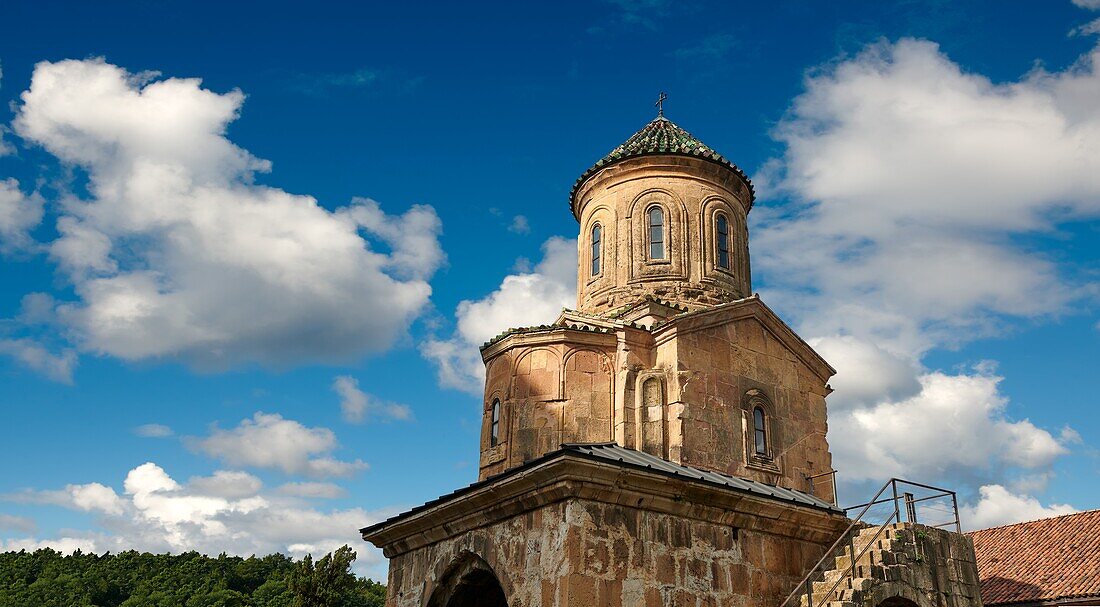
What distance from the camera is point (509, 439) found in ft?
50.0

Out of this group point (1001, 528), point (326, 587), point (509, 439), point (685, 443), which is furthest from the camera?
point (326, 587)

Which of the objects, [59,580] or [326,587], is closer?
[326,587]

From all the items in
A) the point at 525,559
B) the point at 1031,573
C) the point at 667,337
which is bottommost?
the point at 525,559

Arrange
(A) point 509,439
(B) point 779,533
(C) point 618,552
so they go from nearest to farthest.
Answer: (C) point 618,552, (B) point 779,533, (A) point 509,439

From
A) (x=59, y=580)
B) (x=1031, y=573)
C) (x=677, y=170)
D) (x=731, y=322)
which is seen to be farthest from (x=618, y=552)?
(x=59, y=580)

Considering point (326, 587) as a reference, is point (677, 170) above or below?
above

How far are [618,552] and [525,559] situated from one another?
1.12 m

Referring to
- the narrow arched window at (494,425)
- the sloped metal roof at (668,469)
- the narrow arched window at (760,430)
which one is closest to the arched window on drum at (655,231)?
the narrow arched window at (760,430)

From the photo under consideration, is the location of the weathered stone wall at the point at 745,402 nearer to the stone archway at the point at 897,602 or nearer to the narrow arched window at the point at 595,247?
the stone archway at the point at 897,602

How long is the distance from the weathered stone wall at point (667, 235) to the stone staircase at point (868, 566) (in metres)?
6.10

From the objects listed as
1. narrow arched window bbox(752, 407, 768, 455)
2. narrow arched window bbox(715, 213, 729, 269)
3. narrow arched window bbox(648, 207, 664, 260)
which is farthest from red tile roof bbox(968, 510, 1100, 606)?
narrow arched window bbox(648, 207, 664, 260)

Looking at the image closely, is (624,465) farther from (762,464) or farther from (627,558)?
(762,464)

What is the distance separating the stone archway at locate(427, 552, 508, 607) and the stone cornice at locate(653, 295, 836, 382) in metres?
5.21

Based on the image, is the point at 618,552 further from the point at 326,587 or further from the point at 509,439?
the point at 326,587
